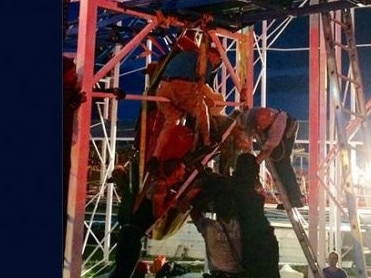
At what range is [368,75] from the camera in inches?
625

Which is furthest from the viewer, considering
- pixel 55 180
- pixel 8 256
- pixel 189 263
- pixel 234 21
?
pixel 189 263

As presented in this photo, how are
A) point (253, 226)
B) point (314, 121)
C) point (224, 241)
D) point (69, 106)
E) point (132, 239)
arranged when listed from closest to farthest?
point (69, 106) < point (253, 226) < point (224, 241) < point (132, 239) < point (314, 121)

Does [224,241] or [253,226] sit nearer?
[253,226]

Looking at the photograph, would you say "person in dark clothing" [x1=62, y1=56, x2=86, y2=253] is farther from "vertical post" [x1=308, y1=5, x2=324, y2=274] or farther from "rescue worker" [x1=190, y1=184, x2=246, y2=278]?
"vertical post" [x1=308, y1=5, x2=324, y2=274]

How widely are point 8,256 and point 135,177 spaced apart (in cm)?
448

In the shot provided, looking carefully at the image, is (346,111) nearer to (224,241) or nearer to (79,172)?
(224,241)

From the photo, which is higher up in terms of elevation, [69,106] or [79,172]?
[69,106]

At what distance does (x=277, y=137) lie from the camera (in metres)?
5.65

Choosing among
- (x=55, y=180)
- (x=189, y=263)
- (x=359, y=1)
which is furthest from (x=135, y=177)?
(x=189, y=263)

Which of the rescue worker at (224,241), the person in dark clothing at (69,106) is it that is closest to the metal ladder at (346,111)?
the rescue worker at (224,241)

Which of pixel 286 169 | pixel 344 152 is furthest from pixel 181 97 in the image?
pixel 344 152

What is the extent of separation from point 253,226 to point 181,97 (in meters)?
1.46

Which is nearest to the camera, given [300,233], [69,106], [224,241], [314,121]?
[69,106]

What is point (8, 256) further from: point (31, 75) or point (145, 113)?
point (145, 113)
